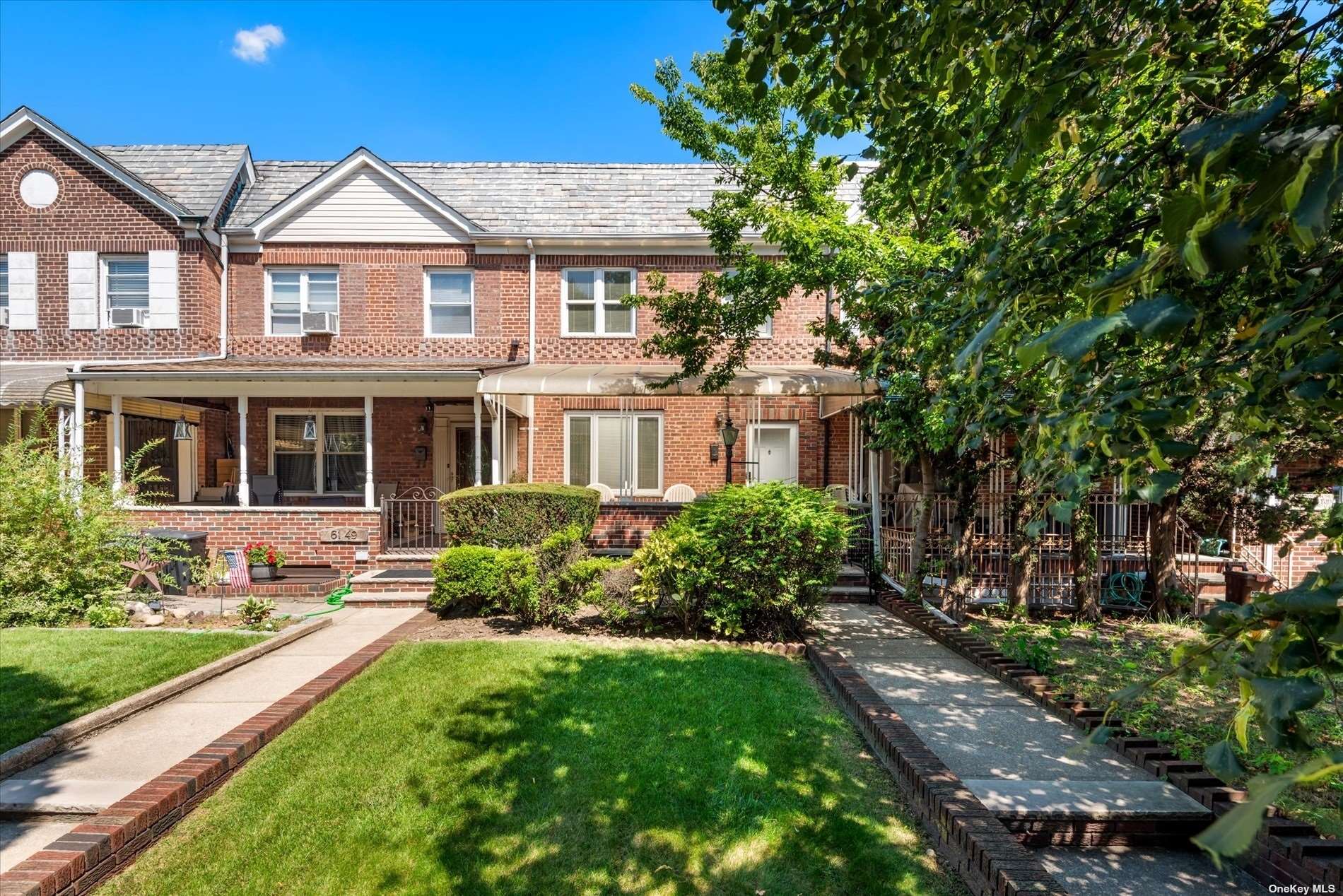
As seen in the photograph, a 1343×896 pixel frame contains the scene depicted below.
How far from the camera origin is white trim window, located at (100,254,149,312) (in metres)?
13.8

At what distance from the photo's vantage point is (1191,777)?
4.02m

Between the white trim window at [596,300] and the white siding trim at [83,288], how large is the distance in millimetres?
9833

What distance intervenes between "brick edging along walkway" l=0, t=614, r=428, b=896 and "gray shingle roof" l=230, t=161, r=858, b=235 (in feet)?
38.4

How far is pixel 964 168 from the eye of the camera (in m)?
2.76

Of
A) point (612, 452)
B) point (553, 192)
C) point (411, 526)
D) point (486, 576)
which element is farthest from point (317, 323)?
point (486, 576)

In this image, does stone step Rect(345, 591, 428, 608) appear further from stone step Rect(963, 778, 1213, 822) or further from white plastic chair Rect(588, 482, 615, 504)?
stone step Rect(963, 778, 1213, 822)

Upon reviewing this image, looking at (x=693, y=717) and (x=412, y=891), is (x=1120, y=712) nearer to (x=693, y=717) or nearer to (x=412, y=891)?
(x=693, y=717)

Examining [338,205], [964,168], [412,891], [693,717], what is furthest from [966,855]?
[338,205]

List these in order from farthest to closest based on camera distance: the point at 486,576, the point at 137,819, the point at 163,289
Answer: the point at 163,289 < the point at 486,576 < the point at 137,819

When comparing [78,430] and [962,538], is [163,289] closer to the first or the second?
[78,430]

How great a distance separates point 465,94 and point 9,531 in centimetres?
1172

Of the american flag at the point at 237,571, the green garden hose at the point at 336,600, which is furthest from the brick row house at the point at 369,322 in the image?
the american flag at the point at 237,571

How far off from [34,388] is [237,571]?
572 centimetres

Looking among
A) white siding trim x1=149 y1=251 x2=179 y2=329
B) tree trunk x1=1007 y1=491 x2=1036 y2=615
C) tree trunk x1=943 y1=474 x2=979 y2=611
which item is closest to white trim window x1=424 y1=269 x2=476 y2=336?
white siding trim x1=149 y1=251 x2=179 y2=329
